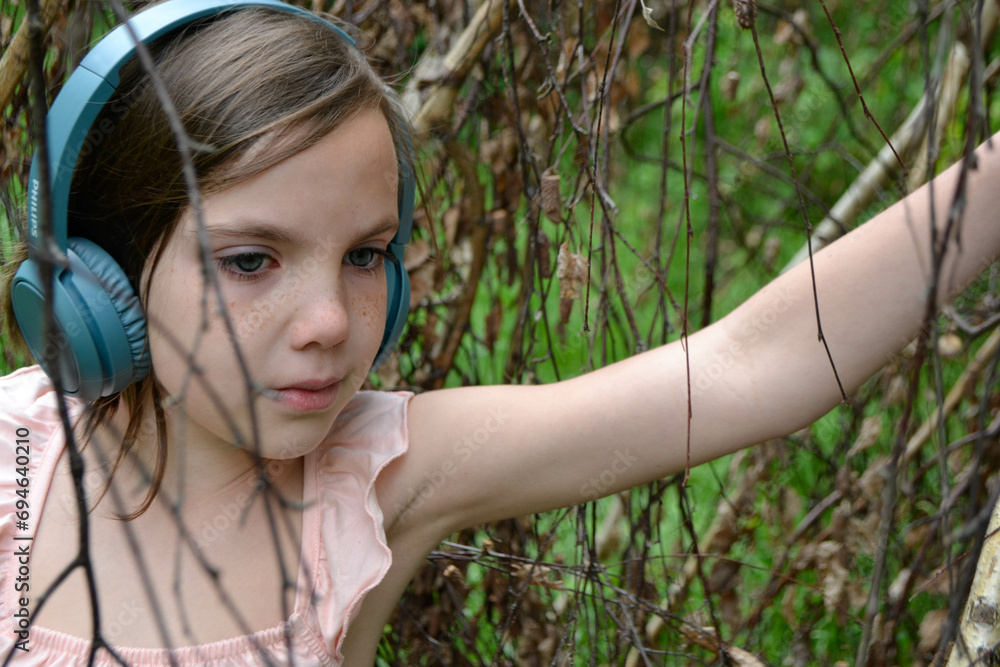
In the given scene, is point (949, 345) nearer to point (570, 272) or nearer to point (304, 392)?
point (570, 272)

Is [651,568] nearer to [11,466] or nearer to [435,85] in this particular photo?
[435,85]

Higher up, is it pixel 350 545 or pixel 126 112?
pixel 126 112

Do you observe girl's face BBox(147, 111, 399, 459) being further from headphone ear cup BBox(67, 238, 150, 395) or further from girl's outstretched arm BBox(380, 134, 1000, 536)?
girl's outstretched arm BBox(380, 134, 1000, 536)

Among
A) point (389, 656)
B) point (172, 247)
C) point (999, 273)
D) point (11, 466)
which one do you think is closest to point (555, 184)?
point (172, 247)

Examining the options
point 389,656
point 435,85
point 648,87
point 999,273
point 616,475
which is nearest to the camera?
point 616,475

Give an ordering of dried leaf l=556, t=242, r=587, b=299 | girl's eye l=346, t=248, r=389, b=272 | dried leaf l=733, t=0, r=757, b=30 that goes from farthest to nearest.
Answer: dried leaf l=556, t=242, r=587, b=299, girl's eye l=346, t=248, r=389, b=272, dried leaf l=733, t=0, r=757, b=30

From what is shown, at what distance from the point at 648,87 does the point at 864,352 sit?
269cm

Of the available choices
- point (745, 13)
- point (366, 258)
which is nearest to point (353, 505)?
point (366, 258)

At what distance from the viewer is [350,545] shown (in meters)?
1.14

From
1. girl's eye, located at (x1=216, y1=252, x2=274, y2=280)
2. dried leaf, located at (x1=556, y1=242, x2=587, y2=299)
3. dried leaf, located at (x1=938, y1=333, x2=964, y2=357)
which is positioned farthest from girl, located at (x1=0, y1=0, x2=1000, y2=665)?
dried leaf, located at (x1=938, y1=333, x2=964, y2=357)

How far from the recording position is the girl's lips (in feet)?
3.27

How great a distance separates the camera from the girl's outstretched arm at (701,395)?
36.4 inches

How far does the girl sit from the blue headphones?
1.5 inches

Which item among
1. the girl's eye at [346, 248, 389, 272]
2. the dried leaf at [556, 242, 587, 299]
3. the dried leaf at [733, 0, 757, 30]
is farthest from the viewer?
the dried leaf at [556, 242, 587, 299]
